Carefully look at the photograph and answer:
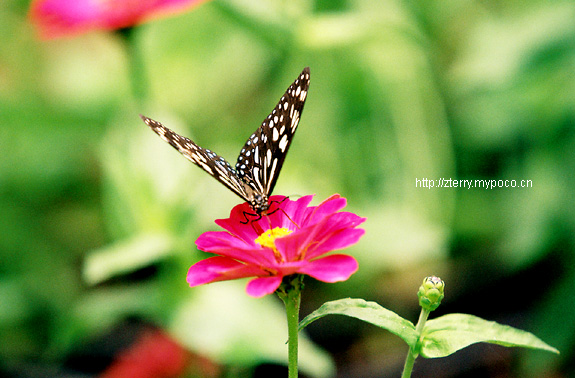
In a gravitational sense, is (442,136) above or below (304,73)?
above

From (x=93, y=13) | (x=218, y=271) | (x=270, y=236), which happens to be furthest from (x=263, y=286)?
(x=93, y=13)

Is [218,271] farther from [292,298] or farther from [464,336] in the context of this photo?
[464,336]

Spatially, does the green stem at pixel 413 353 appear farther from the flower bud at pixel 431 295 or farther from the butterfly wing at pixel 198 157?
the butterfly wing at pixel 198 157

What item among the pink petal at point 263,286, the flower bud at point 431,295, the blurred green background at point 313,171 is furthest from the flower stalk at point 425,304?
the blurred green background at point 313,171

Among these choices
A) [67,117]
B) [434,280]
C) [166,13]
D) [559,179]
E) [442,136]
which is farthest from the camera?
[67,117]

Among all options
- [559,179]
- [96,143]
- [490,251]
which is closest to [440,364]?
[490,251]

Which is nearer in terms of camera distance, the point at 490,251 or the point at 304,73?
the point at 304,73

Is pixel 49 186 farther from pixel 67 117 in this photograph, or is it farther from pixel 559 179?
pixel 559 179

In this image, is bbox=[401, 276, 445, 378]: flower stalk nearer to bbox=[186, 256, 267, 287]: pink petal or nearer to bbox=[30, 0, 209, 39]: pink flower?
bbox=[186, 256, 267, 287]: pink petal
